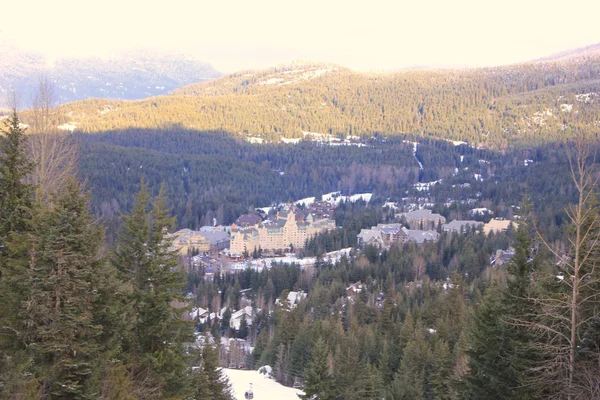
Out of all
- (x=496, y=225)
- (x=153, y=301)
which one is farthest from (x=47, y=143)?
(x=496, y=225)

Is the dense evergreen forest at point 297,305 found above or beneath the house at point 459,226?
above

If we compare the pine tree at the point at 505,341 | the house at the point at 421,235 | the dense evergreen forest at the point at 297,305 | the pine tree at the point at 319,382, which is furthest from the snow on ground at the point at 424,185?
the pine tree at the point at 505,341

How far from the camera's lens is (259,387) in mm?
30000

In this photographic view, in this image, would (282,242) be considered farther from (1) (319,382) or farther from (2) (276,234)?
(1) (319,382)

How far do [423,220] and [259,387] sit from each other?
79.5 m

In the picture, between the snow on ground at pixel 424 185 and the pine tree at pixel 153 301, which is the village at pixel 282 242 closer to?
the snow on ground at pixel 424 185

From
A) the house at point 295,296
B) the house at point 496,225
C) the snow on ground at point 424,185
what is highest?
the house at point 295,296

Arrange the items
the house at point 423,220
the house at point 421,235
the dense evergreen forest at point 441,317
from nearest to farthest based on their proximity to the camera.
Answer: the dense evergreen forest at point 441,317 < the house at point 421,235 < the house at point 423,220

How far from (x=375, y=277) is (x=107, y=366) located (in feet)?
187

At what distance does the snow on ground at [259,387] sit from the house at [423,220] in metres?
72.8

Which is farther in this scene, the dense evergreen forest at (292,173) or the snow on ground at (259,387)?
the dense evergreen forest at (292,173)

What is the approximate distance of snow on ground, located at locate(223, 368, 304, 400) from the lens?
28.0 metres

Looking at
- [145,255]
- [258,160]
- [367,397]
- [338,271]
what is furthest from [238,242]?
[258,160]

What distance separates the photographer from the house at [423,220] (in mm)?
102188
